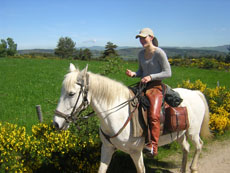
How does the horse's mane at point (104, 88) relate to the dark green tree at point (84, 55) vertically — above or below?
below

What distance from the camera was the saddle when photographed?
3.14 metres

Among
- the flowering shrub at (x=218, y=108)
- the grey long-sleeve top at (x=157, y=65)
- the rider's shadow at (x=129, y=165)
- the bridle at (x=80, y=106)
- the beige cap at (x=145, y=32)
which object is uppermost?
the beige cap at (x=145, y=32)

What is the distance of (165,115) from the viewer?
3.59 metres

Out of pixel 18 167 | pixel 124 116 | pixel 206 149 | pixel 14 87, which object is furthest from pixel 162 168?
pixel 14 87

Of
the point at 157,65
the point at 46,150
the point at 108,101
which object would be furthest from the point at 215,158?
the point at 46,150

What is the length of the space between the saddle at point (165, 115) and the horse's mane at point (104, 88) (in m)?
0.34

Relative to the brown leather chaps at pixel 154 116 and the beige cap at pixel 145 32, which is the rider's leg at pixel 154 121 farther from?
the beige cap at pixel 145 32

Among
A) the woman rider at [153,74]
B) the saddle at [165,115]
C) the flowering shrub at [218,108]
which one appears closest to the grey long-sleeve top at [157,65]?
the woman rider at [153,74]

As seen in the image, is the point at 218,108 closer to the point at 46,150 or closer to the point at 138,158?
the point at 138,158

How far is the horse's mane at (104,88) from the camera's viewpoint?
2883 mm

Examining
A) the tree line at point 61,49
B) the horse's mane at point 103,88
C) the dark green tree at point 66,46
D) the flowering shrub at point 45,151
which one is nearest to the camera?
the horse's mane at point 103,88

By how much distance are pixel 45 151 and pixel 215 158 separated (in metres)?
4.46

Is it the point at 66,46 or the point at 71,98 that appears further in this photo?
the point at 66,46

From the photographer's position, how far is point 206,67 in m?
29.2
